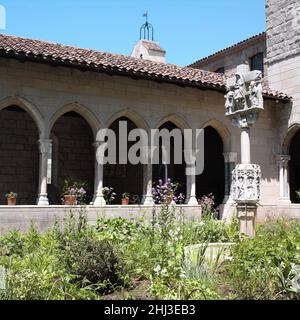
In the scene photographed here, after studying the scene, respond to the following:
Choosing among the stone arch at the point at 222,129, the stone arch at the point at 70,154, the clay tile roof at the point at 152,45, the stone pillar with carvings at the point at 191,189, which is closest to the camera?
the stone pillar with carvings at the point at 191,189

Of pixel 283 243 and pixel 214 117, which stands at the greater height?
pixel 214 117

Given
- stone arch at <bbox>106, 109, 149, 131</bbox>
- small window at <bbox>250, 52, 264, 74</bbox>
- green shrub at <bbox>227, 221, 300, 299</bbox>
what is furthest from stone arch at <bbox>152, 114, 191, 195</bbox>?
green shrub at <bbox>227, 221, 300, 299</bbox>

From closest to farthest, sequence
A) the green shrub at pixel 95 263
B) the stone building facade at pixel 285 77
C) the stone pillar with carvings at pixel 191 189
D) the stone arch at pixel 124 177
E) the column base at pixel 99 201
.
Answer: the green shrub at pixel 95 263, the column base at pixel 99 201, the stone pillar with carvings at pixel 191 189, the stone building facade at pixel 285 77, the stone arch at pixel 124 177

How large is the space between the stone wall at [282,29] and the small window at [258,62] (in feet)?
7.77

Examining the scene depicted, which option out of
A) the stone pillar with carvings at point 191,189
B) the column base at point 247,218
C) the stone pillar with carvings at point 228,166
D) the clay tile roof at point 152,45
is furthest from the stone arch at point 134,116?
the clay tile roof at point 152,45

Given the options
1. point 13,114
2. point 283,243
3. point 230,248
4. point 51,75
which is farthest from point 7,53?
point 283,243

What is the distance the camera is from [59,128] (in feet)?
50.2

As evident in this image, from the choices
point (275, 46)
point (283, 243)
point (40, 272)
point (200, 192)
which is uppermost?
point (275, 46)

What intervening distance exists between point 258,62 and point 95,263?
15423 millimetres

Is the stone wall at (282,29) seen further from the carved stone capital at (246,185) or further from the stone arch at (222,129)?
the carved stone capital at (246,185)

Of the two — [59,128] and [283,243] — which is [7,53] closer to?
[59,128]

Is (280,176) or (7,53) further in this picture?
(280,176)

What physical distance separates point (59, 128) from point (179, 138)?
4.30 metres

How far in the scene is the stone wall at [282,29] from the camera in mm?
15000
